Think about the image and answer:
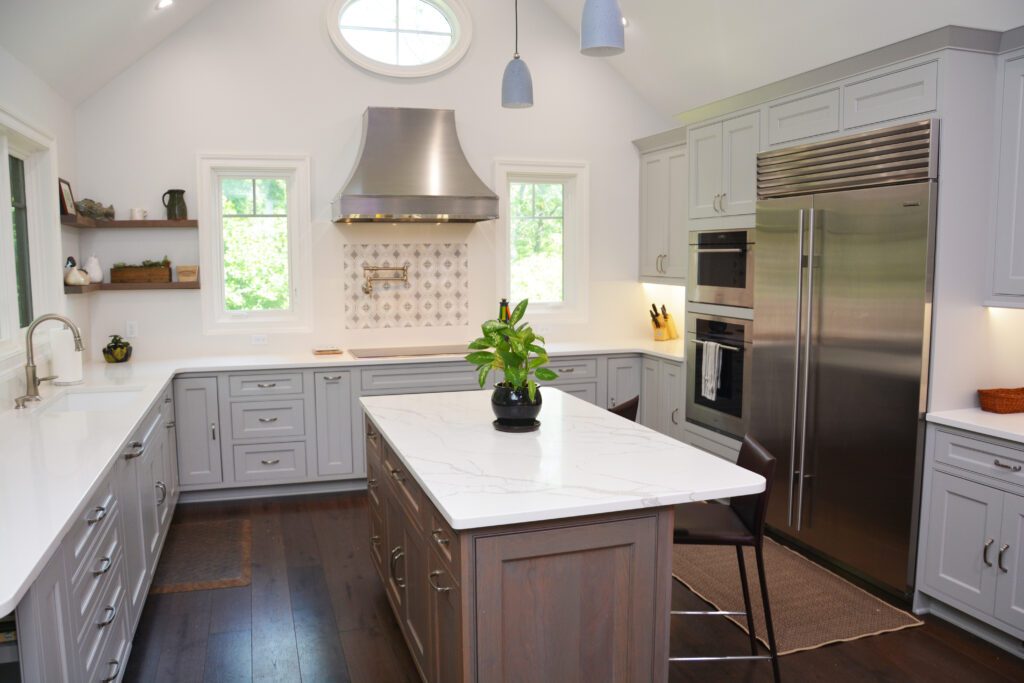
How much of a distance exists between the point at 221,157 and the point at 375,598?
122 inches

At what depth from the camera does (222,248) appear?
17.5 feet

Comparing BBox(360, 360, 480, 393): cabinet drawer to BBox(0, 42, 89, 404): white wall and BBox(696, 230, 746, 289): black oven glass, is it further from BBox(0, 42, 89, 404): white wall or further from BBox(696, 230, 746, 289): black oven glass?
BBox(0, 42, 89, 404): white wall

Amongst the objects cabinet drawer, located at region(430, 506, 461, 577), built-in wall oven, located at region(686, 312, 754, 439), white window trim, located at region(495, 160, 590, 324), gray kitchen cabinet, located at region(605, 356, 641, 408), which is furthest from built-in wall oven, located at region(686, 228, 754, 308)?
cabinet drawer, located at region(430, 506, 461, 577)

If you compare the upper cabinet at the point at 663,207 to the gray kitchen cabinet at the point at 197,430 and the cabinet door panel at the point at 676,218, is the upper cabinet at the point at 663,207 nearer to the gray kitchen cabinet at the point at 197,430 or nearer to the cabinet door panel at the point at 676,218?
the cabinet door panel at the point at 676,218

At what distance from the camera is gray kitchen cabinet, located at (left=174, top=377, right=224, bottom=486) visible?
481cm

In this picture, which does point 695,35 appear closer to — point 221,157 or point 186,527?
point 221,157

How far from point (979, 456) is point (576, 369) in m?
2.81

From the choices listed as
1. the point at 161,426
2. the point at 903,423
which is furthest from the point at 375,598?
the point at 903,423

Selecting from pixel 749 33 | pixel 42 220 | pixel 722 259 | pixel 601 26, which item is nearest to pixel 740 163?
pixel 722 259

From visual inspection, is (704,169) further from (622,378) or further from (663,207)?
(622,378)

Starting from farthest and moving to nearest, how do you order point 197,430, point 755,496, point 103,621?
point 197,430, point 755,496, point 103,621

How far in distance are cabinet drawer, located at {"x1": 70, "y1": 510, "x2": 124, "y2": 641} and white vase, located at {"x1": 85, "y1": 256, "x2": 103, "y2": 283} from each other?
256 cm

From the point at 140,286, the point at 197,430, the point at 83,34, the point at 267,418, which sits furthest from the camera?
the point at 140,286

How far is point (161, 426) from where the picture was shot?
414 cm
